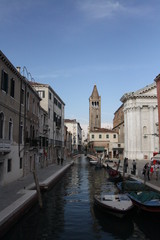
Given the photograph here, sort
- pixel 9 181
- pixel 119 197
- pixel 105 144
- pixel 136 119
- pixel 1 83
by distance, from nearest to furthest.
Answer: pixel 119 197, pixel 1 83, pixel 9 181, pixel 136 119, pixel 105 144

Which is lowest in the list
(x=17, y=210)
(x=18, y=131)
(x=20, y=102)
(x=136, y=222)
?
(x=136, y=222)

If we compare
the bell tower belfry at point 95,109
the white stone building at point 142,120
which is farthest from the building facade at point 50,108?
the bell tower belfry at point 95,109

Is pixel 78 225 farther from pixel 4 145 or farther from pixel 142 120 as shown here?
pixel 142 120

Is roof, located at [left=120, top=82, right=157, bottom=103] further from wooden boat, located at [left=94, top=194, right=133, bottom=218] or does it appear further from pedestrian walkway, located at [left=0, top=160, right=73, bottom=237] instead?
wooden boat, located at [left=94, top=194, right=133, bottom=218]

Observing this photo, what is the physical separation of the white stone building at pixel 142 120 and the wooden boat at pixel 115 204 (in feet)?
133

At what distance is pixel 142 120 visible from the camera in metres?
54.7

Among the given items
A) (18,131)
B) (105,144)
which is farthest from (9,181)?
(105,144)

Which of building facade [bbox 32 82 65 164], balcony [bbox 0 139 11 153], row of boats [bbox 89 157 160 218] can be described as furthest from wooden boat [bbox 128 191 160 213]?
building facade [bbox 32 82 65 164]

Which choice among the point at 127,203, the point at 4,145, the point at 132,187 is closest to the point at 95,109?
the point at 132,187

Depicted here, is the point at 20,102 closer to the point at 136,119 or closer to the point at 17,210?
the point at 17,210

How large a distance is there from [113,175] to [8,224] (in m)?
18.4

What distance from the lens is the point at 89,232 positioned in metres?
10.5

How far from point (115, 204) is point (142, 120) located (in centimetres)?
4377

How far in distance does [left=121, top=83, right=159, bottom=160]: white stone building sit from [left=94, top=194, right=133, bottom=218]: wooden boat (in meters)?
40.4
